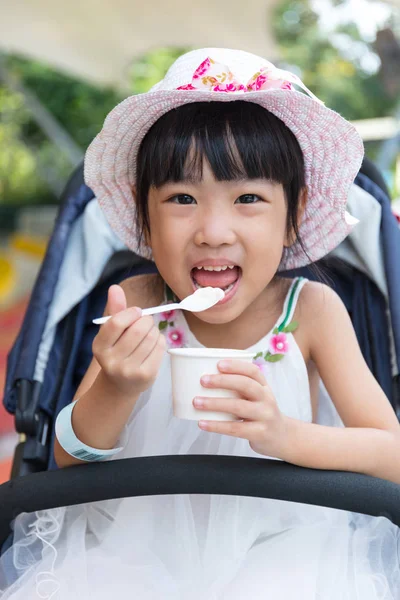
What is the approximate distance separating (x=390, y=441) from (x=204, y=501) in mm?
331

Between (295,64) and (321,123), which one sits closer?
(321,123)

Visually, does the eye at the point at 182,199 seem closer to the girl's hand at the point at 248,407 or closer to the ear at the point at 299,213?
the ear at the point at 299,213

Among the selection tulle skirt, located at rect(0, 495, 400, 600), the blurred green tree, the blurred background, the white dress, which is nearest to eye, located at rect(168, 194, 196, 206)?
the white dress

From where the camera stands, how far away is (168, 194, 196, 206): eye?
1.22 m

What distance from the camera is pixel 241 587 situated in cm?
109

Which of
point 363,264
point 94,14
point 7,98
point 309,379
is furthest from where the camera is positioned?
point 7,98

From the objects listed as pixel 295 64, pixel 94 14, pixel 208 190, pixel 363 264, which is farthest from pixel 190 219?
pixel 295 64

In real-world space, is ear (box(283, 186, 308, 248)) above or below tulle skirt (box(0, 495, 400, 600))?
above

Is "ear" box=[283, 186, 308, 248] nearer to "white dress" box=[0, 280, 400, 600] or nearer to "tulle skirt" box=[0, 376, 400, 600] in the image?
"white dress" box=[0, 280, 400, 600]

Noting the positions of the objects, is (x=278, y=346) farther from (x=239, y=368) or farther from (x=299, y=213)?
(x=239, y=368)

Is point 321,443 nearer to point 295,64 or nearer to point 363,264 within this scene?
point 363,264

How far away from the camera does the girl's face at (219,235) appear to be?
46.5 inches

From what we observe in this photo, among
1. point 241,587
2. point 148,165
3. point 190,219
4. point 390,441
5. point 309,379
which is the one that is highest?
point 148,165

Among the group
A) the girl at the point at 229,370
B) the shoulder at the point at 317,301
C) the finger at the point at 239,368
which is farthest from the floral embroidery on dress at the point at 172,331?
the finger at the point at 239,368
